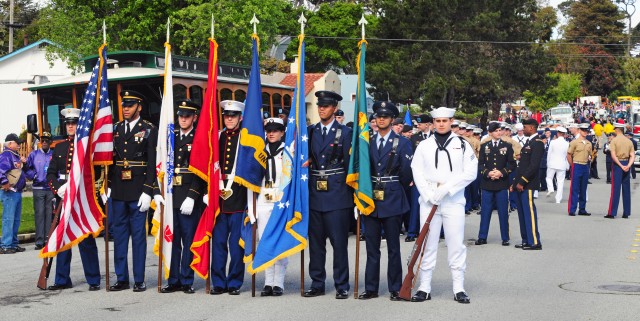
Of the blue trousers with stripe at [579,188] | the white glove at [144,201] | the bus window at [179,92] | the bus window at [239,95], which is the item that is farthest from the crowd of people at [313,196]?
the blue trousers with stripe at [579,188]

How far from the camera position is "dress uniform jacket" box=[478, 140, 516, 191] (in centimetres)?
1520

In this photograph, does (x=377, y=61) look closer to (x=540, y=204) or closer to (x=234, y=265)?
(x=540, y=204)

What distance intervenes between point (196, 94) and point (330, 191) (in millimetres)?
9910

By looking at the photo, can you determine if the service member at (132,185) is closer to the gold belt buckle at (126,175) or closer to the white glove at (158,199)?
the gold belt buckle at (126,175)

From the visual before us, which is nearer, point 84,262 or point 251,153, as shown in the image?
point 251,153

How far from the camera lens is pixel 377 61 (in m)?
59.2

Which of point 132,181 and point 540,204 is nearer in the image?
point 132,181

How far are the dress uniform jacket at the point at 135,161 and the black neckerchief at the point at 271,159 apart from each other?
1.27 metres

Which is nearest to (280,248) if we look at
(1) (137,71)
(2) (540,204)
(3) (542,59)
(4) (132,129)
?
(4) (132,129)

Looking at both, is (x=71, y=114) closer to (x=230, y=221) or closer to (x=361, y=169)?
(x=230, y=221)

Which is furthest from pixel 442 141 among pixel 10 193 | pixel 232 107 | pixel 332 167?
pixel 10 193

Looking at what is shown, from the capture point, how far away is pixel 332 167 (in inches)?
398

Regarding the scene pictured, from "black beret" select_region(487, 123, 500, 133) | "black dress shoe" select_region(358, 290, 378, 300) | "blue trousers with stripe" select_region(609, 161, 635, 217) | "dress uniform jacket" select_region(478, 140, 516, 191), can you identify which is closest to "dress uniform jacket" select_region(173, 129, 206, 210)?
"black dress shoe" select_region(358, 290, 378, 300)

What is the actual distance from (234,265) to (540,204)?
14.9 metres
